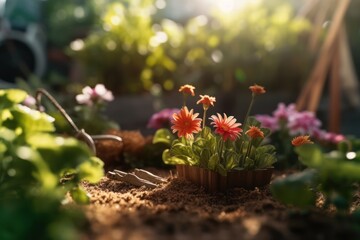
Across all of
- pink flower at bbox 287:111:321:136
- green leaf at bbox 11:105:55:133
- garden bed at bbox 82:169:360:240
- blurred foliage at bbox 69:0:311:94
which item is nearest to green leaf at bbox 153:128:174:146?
garden bed at bbox 82:169:360:240

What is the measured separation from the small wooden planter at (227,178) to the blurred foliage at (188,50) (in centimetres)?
289

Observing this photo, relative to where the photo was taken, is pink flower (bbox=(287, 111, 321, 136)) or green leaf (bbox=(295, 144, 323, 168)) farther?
pink flower (bbox=(287, 111, 321, 136))

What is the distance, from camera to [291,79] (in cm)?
536

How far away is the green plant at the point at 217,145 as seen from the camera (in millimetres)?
1886

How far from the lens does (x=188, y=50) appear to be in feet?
16.5

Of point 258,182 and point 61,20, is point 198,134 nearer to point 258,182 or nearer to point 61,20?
point 258,182

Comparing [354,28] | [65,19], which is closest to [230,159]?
[354,28]

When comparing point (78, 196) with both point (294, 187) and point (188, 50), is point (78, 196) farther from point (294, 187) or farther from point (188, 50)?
point (188, 50)

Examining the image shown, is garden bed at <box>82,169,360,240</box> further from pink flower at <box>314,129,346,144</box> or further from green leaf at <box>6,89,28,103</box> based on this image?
pink flower at <box>314,129,346,144</box>

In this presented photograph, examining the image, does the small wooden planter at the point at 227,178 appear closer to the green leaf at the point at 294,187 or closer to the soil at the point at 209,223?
the soil at the point at 209,223

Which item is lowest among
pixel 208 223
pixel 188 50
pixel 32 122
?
pixel 208 223

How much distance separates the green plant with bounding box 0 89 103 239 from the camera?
3.21 feet

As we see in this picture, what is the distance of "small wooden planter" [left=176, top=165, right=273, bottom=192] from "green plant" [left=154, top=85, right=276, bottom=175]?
0.07ft

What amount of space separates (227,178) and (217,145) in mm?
118
